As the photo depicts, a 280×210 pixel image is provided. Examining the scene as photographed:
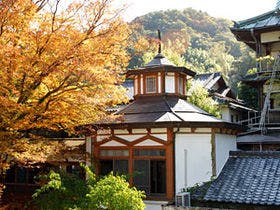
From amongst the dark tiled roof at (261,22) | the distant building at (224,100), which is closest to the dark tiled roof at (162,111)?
the dark tiled roof at (261,22)

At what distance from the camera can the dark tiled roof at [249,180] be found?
40.8 ft

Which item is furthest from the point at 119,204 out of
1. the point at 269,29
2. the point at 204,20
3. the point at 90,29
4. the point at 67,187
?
the point at 204,20

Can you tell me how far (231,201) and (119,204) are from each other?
3831 millimetres

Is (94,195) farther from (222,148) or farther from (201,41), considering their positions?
(201,41)

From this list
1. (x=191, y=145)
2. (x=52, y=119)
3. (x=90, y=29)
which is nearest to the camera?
(x=90, y=29)

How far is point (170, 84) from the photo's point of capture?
17828 millimetres

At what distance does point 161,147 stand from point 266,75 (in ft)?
46.1

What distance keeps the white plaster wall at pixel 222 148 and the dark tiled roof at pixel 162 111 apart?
2.75ft

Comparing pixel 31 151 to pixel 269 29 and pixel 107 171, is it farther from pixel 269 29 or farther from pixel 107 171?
pixel 269 29

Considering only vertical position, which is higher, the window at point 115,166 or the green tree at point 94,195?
the window at point 115,166

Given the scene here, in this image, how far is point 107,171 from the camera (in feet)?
53.4

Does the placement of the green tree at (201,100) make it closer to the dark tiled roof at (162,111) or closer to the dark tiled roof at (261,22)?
the dark tiled roof at (261,22)

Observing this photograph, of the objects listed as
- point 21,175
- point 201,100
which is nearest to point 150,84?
point 201,100

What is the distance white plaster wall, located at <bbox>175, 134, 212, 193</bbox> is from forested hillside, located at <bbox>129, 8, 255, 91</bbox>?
3968cm
